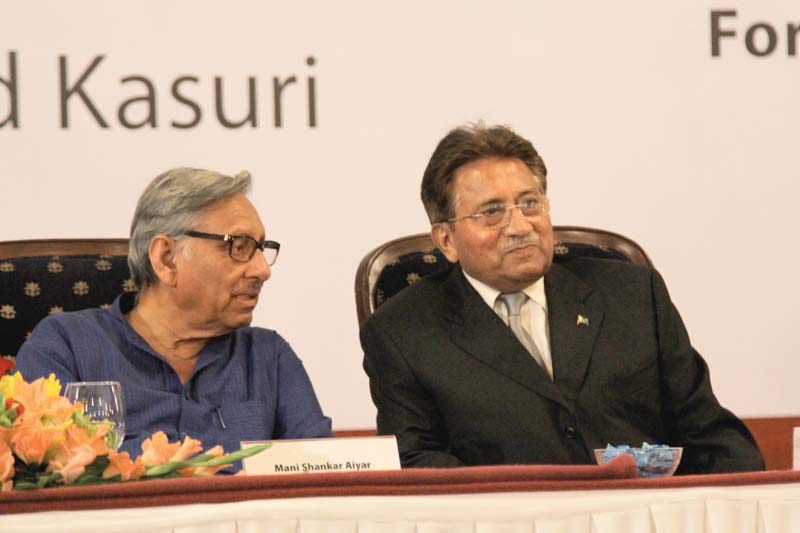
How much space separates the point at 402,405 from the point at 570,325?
418mm

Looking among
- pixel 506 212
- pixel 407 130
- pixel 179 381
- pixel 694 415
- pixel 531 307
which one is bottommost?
pixel 694 415

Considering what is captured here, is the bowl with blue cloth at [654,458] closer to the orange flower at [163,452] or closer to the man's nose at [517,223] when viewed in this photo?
the orange flower at [163,452]

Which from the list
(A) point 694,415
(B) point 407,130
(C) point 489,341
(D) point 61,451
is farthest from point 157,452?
(B) point 407,130

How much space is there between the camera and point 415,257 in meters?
3.08

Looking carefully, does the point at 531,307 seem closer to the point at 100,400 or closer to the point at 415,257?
the point at 415,257

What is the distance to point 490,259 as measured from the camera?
287 centimetres

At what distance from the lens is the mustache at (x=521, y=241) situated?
283 cm

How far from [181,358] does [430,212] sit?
0.70 metres

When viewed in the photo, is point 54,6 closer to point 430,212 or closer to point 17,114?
point 17,114

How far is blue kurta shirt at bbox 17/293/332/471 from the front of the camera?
2.58m

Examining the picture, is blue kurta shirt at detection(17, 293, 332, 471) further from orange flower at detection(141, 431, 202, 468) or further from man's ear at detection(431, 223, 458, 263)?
orange flower at detection(141, 431, 202, 468)

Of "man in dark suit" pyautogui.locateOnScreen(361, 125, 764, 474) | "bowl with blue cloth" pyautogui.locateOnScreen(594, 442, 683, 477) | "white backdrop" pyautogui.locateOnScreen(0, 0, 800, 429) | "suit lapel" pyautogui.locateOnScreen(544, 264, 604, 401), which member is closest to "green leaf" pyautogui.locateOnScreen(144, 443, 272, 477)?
"bowl with blue cloth" pyautogui.locateOnScreen(594, 442, 683, 477)

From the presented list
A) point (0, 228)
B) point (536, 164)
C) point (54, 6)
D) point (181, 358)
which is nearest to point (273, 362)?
point (181, 358)

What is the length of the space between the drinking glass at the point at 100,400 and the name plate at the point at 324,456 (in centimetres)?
21
